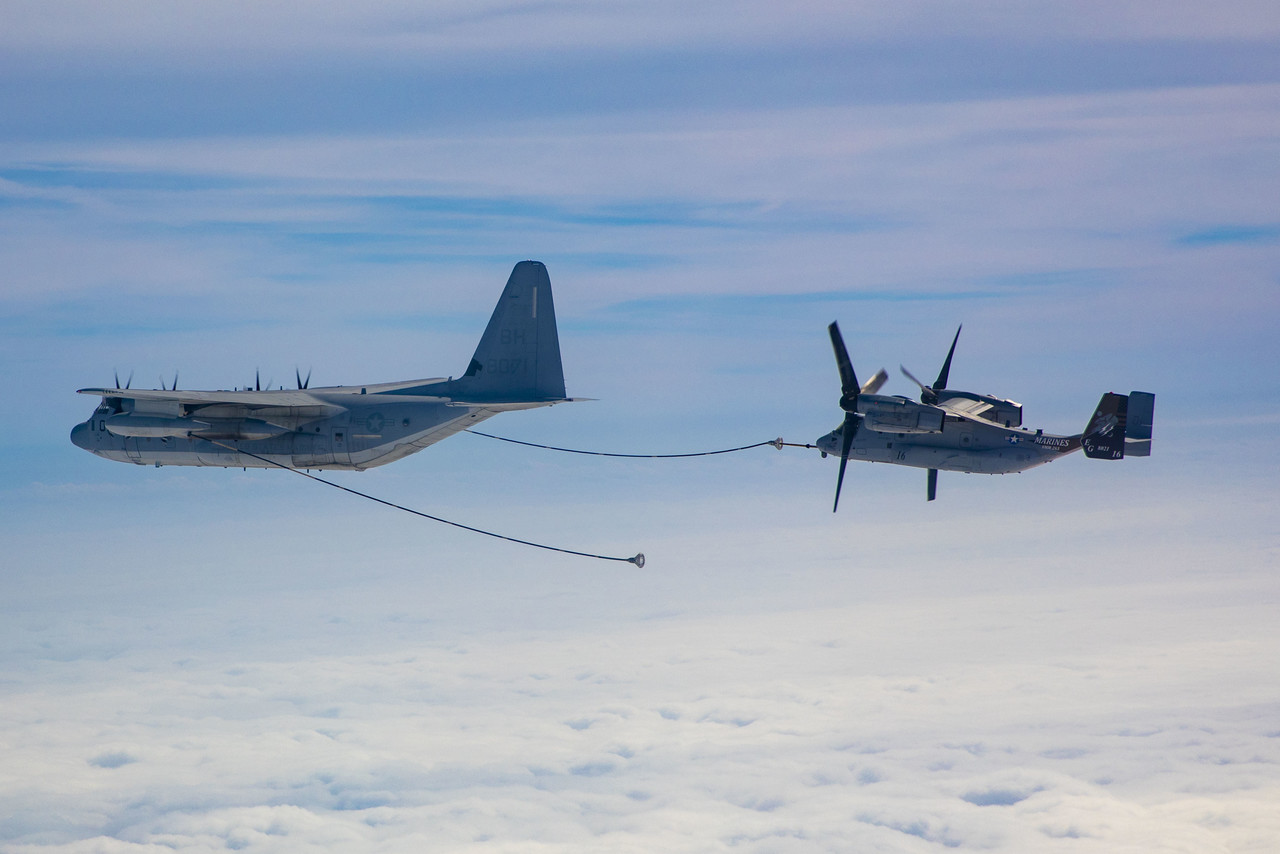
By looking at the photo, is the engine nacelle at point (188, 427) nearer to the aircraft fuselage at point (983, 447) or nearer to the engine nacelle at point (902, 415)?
the engine nacelle at point (902, 415)

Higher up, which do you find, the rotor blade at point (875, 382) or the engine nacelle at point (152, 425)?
the rotor blade at point (875, 382)

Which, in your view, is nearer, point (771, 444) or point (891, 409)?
point (891, 409)

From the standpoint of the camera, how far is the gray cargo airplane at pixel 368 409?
4253 cm

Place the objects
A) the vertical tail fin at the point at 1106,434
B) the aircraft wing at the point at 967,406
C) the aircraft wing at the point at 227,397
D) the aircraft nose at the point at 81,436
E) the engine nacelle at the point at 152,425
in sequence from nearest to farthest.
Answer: the aircraft wing at the point at 227,397 → the engine nacelle at the point at 152,425 → the vertical tail fin at the point at 1106,434 → the aircraft wing at the point at 967,406 → the aircraft nose at the point at 81,436

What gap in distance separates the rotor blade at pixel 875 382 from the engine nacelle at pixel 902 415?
7.52ft

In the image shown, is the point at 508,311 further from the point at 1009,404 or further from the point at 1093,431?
the point at 1093,431

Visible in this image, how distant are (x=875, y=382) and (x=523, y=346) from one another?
1632 cm

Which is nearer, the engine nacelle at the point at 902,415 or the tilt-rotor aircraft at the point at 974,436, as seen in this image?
the engine nacelle at the point at 902,415

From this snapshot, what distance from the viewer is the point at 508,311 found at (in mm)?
43406

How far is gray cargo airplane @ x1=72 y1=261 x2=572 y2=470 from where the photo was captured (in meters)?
42.5

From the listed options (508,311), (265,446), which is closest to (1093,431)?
(508,311)

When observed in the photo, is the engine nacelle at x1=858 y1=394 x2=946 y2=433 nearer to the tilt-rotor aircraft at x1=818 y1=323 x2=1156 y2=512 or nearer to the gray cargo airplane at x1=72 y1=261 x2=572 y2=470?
the tilt-rotor aircraft at x1=818 y1=323 x2=1156 y2=512

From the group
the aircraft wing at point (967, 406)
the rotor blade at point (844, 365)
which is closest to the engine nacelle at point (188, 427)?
the rotor blade at point (844, 365)

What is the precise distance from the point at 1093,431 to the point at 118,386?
4448 centimetres
